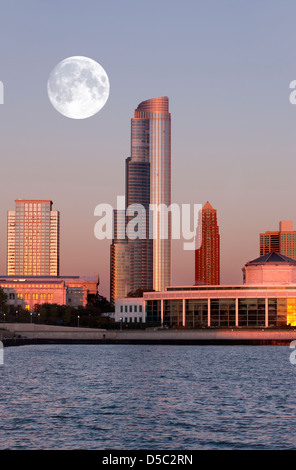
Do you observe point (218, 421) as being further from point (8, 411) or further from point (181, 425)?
point (8, 411)

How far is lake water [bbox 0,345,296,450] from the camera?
54.5 m

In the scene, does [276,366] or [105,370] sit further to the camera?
[276,366]

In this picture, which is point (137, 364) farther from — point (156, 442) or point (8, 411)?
point (156, 442)

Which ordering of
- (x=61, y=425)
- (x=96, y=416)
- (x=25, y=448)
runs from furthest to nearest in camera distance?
(x=96, y=416) → (x=61, y=425) → (x=25, y=448)

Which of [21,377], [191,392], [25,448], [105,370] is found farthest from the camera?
[105,370]

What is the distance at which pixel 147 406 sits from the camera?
7138 centimetres

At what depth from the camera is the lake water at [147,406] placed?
54.5 meters

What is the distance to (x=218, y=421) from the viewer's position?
206 ft

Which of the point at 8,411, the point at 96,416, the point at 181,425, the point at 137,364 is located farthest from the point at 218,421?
the point at 137,364

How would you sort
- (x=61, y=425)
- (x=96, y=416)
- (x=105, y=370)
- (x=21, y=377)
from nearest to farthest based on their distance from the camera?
(x=61, y=425) → (x=96, y=416) → (x=21, y=377) → (x=105, y=370)

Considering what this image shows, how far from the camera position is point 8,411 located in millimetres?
67688

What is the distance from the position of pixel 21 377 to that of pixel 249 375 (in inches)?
1106

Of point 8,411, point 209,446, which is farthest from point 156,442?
point 8,411

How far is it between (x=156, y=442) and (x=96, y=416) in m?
12.6
